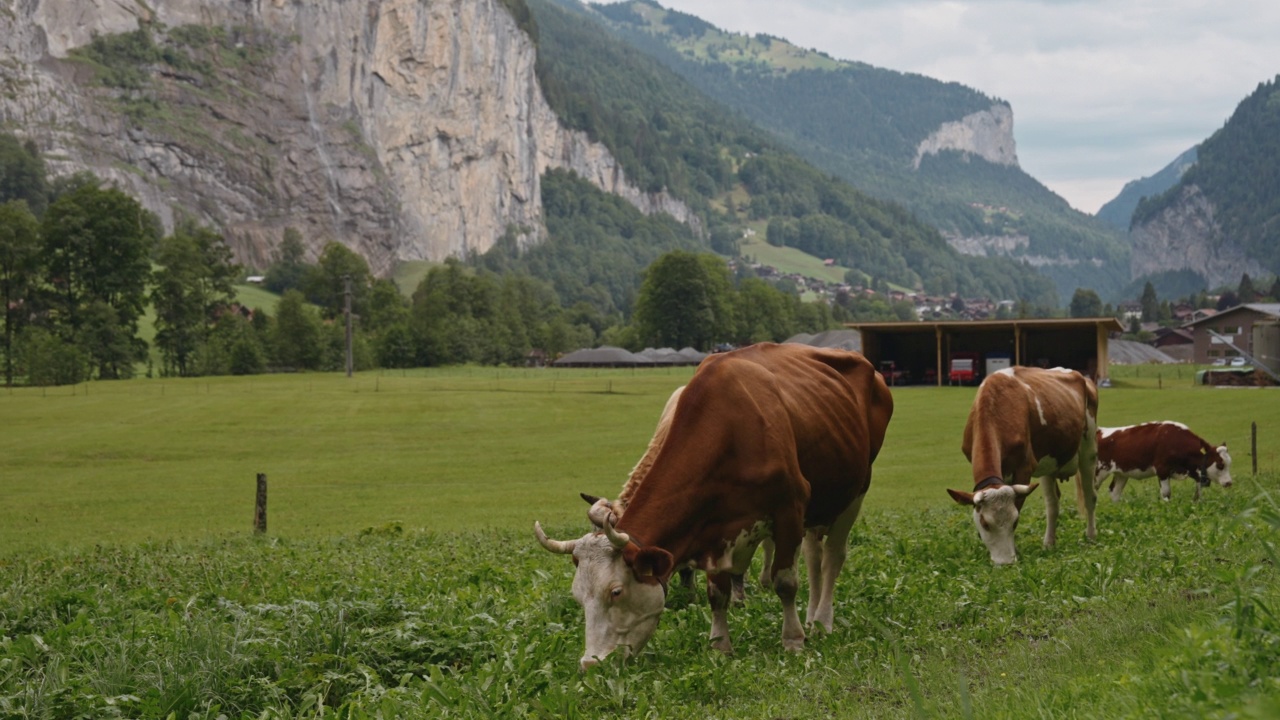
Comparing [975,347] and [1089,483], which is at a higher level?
[975,347]

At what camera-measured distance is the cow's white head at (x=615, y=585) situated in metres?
6.85

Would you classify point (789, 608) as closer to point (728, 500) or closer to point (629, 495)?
point (728, 500)

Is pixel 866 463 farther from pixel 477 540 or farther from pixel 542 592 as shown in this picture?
pixel 477 540

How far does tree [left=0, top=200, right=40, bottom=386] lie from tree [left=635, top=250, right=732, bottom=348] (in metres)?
60.3

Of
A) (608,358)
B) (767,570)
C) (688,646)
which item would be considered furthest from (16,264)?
(688,646)

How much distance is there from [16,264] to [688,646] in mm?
99910

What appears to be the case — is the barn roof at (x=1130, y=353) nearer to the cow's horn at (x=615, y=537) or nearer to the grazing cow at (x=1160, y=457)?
the grazing cow at (x=1160, y=457)

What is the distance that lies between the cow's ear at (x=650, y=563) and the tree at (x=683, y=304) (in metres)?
114

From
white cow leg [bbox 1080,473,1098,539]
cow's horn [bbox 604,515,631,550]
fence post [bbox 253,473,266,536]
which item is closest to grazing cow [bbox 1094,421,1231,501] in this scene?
white cow leg [bbox 1080,473,1098,539]

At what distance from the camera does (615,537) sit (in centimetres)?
678

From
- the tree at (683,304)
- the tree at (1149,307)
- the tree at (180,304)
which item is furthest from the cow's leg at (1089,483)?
the tree at (1149,307)

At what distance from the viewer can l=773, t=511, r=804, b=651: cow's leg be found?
770 centimetres

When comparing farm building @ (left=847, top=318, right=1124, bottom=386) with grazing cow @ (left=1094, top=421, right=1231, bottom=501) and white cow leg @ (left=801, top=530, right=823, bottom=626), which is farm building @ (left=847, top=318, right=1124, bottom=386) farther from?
white cow leg @ (left=801, top=530, right=823, bottom=626)

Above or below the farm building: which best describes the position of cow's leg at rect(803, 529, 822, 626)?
below
